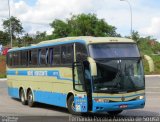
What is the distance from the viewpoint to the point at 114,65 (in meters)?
15.7

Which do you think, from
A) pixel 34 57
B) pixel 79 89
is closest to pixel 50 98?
pixel 34 57

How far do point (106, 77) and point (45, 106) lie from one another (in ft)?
23.3

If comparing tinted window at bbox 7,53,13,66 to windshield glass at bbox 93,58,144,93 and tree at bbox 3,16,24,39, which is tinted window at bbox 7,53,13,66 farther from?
→ tree at bbox 3,16,24,39

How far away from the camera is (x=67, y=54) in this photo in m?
17.4

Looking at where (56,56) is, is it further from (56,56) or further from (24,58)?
(24,58)

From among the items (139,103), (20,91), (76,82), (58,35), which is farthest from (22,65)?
(58,35)

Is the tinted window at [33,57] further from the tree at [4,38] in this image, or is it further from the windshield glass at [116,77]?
the tree at [4,38]

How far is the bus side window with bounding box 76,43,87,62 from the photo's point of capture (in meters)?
16.1

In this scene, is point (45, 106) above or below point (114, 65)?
below

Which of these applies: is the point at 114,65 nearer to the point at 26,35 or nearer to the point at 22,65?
the point at 22,65

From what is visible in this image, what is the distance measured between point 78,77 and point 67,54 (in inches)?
56.4

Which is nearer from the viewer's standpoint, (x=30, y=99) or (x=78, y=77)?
(x=78, y=77)

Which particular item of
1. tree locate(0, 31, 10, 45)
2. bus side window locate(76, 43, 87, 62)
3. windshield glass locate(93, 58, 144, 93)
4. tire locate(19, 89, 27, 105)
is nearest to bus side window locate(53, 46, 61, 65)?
bus side window locate(76, 43, 87, 62)

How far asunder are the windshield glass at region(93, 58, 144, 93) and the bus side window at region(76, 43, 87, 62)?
72 centimetres
